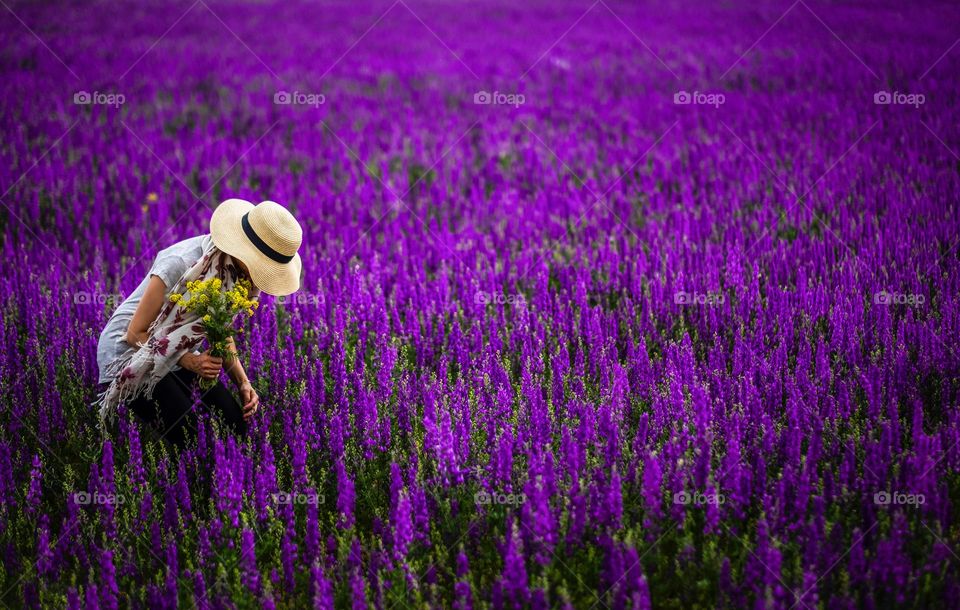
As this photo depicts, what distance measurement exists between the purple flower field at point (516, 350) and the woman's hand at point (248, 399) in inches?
6.2

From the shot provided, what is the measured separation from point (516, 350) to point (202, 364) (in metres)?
1.75

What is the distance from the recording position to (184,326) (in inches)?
134

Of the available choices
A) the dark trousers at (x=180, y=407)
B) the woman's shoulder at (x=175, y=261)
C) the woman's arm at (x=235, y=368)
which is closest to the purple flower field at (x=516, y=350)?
the dark trousers at (x=180, y=407)

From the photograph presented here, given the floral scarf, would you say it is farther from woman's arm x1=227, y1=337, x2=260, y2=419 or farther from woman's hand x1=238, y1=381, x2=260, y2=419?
woman's hand x1=238, y1=381, x2=260, y2=419

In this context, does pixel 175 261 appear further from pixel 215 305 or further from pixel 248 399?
pixel 248 399

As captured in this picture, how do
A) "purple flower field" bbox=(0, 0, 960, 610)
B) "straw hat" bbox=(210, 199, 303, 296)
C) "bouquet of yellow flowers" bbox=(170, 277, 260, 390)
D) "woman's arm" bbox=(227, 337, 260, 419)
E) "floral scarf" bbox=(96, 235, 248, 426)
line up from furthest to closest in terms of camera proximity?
"woman's arm" bbox=(227, 337, 260, 419)
"straw hat" bbox=(210, 199, 303, 296)
"floral scarf" bbox=(96, 235, 248, 426)
"bouquet of yellow flowers" bbox=(170, 277, 260, 390)
"purple flower field" bbox=(0, 0, 960, 610)

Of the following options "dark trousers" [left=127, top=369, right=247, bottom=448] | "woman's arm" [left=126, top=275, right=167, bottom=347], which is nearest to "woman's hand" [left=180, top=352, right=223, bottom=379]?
"dark trousers" [left=127, top=369, right=247, bottom=448]

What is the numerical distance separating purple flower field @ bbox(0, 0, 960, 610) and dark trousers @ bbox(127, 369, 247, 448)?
0.32ft

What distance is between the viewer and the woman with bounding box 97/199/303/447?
3.42 metres

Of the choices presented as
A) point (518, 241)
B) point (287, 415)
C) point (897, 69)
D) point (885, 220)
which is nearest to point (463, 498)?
point (287, 415)

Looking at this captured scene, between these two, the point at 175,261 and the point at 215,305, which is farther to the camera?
the point at 175,261

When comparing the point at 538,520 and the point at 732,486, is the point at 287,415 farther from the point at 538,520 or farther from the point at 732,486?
the point at 732,486

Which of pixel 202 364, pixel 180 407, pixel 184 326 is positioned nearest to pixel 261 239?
pixel 184 326

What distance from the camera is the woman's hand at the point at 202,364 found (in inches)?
134
